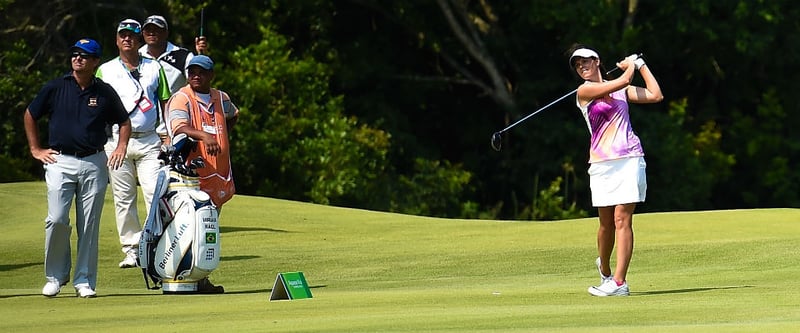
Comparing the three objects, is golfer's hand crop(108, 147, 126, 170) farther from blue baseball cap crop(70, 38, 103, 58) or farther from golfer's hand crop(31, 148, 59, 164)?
blue baseball cap crop(70, 38, 103, 58)

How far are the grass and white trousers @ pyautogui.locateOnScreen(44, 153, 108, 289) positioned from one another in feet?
0.87

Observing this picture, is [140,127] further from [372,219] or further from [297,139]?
[297,139]

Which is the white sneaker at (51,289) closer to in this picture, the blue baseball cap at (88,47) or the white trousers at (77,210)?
the white trousers at (77,210)

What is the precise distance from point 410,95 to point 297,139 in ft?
15.3

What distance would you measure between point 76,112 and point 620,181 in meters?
3.81

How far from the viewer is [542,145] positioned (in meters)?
37.1

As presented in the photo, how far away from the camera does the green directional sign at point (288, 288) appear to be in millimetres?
11633

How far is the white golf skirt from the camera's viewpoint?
1151 cm

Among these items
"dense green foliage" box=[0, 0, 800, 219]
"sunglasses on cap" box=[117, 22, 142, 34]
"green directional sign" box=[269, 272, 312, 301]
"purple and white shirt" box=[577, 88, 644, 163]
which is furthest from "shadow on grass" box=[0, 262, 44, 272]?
"dense green foliage" box=[0, 0, 800, 219]

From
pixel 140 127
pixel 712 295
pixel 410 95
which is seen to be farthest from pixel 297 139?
pixel 712 295

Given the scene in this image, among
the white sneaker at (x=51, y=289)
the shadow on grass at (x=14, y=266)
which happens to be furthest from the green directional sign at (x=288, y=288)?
the shadow on grass at (x=14, y=266)

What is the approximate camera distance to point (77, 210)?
1226cm

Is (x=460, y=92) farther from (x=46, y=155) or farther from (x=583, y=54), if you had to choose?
(x=583, y=54)

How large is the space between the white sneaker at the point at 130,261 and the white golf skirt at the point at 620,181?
4.67 meters
